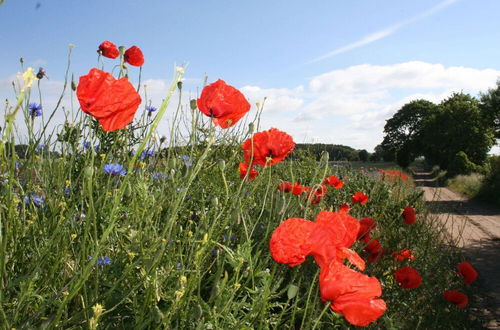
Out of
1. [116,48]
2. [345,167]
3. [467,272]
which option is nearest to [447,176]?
[345,167]

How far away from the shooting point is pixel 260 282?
1.75 metres

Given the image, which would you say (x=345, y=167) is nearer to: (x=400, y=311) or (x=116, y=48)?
(x=400, y=311)

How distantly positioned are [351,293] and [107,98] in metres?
0.87

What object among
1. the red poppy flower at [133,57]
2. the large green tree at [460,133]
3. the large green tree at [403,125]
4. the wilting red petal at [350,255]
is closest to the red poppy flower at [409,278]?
the wilting red petal at [350,255]

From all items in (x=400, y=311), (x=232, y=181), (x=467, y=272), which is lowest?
(x=400, y=311)

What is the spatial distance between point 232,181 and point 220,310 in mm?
2004

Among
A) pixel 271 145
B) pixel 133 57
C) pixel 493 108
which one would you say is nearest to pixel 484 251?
pixel 271 145

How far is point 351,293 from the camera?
48.4 inches

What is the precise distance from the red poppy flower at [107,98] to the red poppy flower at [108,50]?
1305 millimetres

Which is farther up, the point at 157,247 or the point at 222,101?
the point at 222,101

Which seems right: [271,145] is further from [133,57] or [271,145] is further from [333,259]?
[133,57]

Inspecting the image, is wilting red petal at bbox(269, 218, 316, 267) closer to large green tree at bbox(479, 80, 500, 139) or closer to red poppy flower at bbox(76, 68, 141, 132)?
red poppy flower at bbox(76, 68, 141, 132)

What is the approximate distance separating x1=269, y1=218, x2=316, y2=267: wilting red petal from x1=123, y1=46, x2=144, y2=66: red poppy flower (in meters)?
1.57

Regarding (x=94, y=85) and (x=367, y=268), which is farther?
(x=367, y=268)
